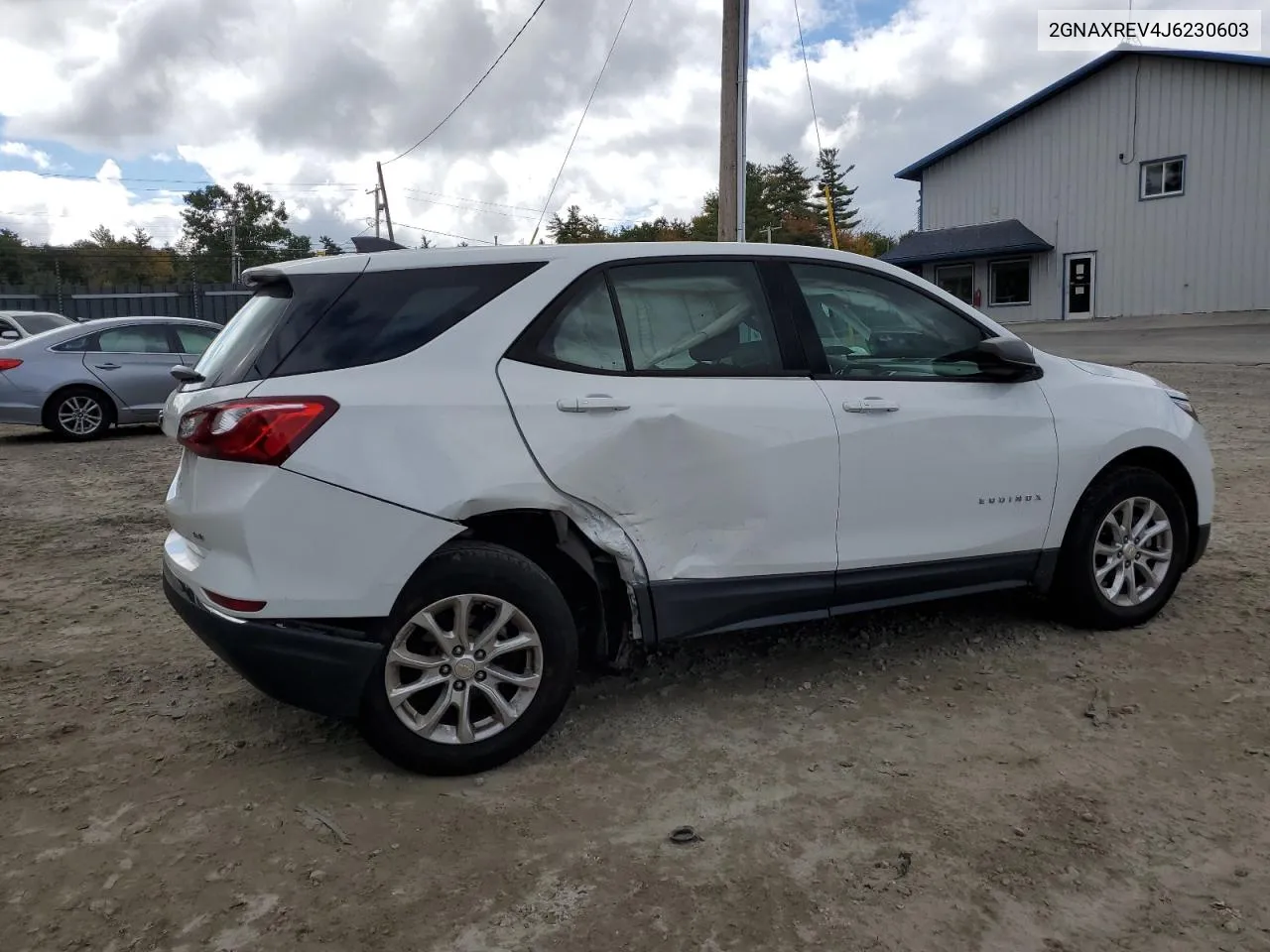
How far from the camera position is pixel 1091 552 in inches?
173

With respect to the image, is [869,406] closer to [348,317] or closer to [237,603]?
[348,317]

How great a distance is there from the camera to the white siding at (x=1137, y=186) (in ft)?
89.9

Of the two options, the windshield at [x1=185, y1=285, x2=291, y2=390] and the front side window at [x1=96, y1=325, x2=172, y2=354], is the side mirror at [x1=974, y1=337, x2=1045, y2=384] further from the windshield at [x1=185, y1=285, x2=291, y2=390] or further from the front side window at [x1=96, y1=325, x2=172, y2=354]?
the front side window at [x1=96, y1=325, x2=172, y2=354]

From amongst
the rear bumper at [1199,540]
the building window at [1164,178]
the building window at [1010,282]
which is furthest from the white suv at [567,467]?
the building window at [1010,282]

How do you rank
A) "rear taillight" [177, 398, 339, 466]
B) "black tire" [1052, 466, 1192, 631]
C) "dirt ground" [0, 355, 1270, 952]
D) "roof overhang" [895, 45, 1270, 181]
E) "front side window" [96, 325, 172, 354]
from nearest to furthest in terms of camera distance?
1. "dirt ground" [0, 355, 1270, 952]
2. "rear taillight" [177, 398, 339, 466]
3. "black tire" [1052, 466, 1192, 631]
4. "front side window" [96, 325, 172, 354]
5. "roof overhang" [895, 45, 1270, 181]

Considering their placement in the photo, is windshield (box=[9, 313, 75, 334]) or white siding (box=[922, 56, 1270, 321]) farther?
white siding (box=[922, 56, 1270, 321])

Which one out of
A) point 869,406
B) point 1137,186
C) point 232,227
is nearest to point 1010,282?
point 1137,186

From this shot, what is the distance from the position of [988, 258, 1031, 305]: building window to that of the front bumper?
1300 inches

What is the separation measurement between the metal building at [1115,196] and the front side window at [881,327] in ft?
92.5

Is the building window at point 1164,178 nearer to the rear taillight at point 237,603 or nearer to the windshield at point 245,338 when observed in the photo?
the windshield at point 245,338

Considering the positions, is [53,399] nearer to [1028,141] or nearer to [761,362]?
[761,362]

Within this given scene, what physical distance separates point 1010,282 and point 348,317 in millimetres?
33016

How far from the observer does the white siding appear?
1078 inches

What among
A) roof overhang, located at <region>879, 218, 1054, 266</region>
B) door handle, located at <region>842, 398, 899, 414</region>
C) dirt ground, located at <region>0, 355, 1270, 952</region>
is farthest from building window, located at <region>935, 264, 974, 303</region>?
door handle, located at <region>842, 398, 899, 414</region>
